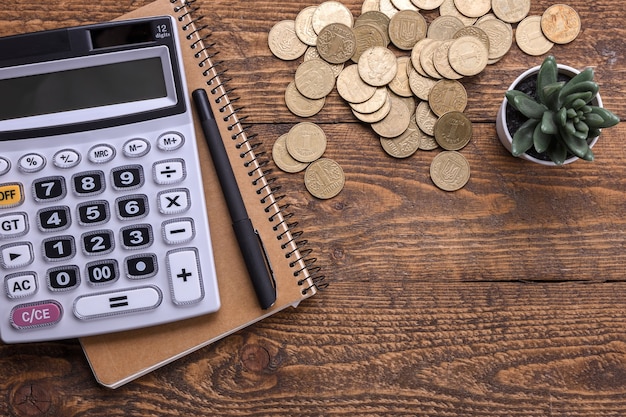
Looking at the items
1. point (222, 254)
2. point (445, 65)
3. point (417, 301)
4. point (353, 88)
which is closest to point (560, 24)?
point (445, 65)

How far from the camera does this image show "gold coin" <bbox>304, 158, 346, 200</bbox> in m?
0.68

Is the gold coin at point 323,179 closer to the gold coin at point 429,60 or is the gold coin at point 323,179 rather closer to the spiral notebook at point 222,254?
the spiral notebook at point 222,254

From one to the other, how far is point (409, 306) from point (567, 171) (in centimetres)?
Answer: 22

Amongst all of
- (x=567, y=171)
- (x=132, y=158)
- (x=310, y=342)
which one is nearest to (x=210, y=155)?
(x=132, y=158)

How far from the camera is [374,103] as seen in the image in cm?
68

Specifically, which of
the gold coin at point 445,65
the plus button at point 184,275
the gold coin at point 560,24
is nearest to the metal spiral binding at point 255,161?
the plus button at point 184,275

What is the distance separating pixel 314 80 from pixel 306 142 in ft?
0.22

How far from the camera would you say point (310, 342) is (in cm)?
67

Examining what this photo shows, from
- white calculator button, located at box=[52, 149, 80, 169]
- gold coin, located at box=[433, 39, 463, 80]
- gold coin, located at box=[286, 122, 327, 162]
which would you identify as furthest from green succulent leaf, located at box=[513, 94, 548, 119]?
white calculator button, located at box=[52, 149, 80, 169]

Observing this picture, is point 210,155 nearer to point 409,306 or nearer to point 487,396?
point 409,306

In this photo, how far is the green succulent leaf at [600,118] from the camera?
22.7 inches

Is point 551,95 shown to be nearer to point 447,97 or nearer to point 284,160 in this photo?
point 447,97

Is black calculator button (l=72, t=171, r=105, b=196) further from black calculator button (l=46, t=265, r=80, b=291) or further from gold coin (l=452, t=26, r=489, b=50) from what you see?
gold coin (l=452, t=26, r=489, b=50)

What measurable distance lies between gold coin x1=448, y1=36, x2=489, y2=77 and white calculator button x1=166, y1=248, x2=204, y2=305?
0.34 metres
